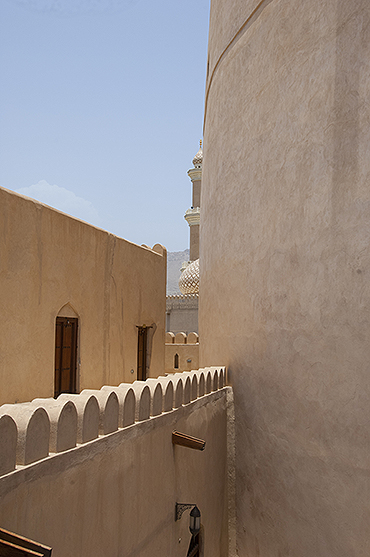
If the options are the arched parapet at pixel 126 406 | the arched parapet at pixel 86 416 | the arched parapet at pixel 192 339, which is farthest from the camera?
the arched parapet at pixel 192 339

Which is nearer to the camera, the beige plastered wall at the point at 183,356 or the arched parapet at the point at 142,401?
the arched parapet at the point at 142,401

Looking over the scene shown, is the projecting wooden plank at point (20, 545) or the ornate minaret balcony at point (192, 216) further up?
the ornate minaret balcony at point (192, 216)

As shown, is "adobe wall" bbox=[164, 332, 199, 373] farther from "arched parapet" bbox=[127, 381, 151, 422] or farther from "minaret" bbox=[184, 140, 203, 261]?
"arched parapet" bbox=[127, 381, 151, 422]

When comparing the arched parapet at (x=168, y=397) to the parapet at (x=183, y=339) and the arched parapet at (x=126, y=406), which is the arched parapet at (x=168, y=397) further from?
the parapet at (x=183, y=339)

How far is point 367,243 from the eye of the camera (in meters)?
4.00

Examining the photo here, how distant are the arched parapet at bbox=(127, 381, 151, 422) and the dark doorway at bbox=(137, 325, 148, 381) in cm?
466

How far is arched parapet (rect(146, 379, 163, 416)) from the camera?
3.47 meters

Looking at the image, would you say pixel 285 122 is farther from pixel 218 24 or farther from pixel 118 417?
pixel 118 417

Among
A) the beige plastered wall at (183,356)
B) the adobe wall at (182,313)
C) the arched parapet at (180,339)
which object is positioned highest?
the adobe wall at (182,313)

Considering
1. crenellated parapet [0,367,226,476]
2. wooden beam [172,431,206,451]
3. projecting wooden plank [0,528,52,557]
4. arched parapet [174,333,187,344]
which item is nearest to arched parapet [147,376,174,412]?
crenellated parapet [0,367,226,476]

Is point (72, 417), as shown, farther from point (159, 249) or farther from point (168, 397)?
point (159, 249)

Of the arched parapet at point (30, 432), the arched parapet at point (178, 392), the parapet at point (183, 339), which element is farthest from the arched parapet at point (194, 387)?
the parapet at point (183, 339)

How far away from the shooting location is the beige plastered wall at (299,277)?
4.11 m

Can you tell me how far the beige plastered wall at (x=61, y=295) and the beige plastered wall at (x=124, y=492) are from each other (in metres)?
2.12
